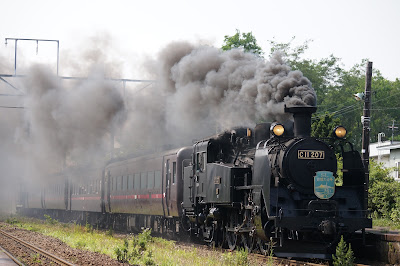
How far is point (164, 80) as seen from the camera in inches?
912

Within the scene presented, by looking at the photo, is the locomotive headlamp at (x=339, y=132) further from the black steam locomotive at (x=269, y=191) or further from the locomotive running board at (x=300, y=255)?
the locomotive running board at (x=300, y=255)

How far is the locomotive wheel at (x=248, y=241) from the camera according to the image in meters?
14.5

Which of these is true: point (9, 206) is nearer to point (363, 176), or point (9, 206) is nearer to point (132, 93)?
point (132, 93)

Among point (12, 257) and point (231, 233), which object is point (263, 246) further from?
point (12, 257)

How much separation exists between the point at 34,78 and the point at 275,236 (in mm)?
18257

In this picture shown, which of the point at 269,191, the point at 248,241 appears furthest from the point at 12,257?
the point at 269,191

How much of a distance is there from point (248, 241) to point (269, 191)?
105 inches

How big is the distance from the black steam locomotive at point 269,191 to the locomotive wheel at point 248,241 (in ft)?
0.08

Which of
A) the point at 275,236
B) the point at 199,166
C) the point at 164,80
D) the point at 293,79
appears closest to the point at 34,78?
the point at 164,80

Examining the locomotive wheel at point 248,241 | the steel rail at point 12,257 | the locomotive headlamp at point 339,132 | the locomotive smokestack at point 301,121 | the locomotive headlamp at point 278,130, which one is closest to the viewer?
the locomotive smokestack at point 301,121

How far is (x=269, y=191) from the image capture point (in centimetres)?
1265

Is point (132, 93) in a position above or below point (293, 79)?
above

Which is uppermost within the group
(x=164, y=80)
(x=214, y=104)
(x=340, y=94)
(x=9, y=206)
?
(x=340, y=94)

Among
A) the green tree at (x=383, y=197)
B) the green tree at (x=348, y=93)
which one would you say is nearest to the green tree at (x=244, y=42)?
the green tree at (x=348, y=93)
